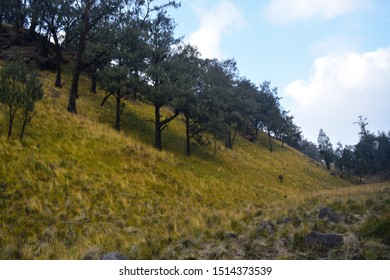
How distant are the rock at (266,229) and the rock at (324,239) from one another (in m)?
1.46

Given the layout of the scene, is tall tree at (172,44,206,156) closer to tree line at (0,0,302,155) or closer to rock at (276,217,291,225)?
tree line at (0,0,302,155)

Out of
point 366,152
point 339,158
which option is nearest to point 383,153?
point 366,152

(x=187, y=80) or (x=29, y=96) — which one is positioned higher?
(x=187, y=80)

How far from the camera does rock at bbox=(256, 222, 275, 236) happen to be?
848 centimetres

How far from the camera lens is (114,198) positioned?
46.6 ft

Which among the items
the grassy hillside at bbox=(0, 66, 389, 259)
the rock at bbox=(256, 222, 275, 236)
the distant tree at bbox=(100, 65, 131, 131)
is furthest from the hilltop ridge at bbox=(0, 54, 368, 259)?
the distant tree at bbox=(100, 65, 131, 131)

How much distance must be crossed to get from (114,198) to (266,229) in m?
8.25

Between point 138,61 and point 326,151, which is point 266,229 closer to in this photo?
point 138,61

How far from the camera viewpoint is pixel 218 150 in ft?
124

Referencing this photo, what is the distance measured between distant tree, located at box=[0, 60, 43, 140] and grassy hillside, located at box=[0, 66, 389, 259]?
4.33 feet

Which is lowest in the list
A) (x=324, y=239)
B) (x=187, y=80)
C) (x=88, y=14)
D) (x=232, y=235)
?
(x=232, y=235)
